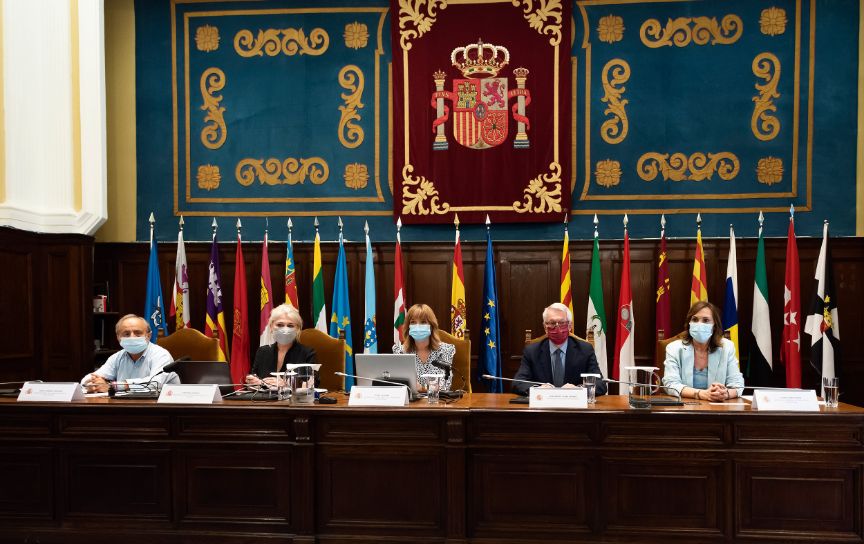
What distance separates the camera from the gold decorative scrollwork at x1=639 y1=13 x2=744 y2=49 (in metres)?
6.68

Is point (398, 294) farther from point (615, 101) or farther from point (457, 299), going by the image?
point (615, 101)

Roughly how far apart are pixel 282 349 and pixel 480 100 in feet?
10.8

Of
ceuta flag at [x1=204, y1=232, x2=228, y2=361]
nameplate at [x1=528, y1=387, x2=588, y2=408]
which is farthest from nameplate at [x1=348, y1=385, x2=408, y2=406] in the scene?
ceuta flag at [x1=204, y1=232, x2=228, y2=361]

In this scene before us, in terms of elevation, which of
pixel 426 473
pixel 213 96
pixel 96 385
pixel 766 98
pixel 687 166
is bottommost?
pixel 426 473

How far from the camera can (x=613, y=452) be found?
364 cm

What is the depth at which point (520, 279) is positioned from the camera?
266 inches

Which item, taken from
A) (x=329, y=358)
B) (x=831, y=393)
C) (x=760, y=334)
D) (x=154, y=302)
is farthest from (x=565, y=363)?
(x=154, y=302)

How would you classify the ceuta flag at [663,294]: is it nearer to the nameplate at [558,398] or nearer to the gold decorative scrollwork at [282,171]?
the nameplate at [558,398]

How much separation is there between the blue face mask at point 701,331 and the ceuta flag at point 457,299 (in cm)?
241

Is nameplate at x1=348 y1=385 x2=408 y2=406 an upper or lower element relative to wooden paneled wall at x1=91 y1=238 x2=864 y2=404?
lower

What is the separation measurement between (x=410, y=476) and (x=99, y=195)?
4366 millimetres

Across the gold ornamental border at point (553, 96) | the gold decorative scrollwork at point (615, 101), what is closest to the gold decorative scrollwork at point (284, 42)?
the gold ornamental border at point (553, 96)

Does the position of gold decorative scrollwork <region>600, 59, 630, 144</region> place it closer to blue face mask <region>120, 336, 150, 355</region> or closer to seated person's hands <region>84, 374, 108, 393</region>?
blue face mask <region>120, 336, 150, 355</region>

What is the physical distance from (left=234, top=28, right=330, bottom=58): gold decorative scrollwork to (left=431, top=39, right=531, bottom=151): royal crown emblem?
1.21 m
